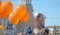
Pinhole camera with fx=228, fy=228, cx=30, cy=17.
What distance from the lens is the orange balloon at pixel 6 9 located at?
14.2ft

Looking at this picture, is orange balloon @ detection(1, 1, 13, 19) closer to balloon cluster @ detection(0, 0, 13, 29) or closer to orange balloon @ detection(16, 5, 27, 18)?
balloon cluster @ detection(0, 0, 13, 29)

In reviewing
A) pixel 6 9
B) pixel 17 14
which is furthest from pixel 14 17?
pixel 6 9

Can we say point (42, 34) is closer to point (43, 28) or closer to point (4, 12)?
point (43, 28)

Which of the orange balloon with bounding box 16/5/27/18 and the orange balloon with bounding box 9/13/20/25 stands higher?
the orange balloon with bounding box 16/5/27/18

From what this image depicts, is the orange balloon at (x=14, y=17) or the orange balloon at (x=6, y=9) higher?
the orange balloon at (x=6, y=9)

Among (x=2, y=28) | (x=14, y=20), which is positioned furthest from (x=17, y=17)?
(x=2, y=28)

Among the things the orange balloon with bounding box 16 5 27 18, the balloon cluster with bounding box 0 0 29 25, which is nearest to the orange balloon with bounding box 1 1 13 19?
the balloon cluster with bounding box 0 0 29 25

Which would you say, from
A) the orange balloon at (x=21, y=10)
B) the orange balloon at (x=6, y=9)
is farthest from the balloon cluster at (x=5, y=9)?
the orange balloon at (x=21, y=10)

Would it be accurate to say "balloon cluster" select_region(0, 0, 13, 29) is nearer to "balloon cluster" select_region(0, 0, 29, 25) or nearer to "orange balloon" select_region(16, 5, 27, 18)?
"balloon cluster" select_region(0, 0, 29, 25)

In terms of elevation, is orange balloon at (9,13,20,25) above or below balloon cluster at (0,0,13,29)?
below

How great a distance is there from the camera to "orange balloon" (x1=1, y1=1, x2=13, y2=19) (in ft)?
14.2

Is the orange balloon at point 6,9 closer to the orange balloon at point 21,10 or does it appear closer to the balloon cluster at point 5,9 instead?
the balloon cluster at point 5,9

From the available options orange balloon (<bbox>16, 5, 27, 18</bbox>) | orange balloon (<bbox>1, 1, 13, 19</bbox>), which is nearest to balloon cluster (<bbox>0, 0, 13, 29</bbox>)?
orange balloon (<bbox>1, 1, 13, 19</bbox>)

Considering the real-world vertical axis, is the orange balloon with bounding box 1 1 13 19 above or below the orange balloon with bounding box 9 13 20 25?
above
